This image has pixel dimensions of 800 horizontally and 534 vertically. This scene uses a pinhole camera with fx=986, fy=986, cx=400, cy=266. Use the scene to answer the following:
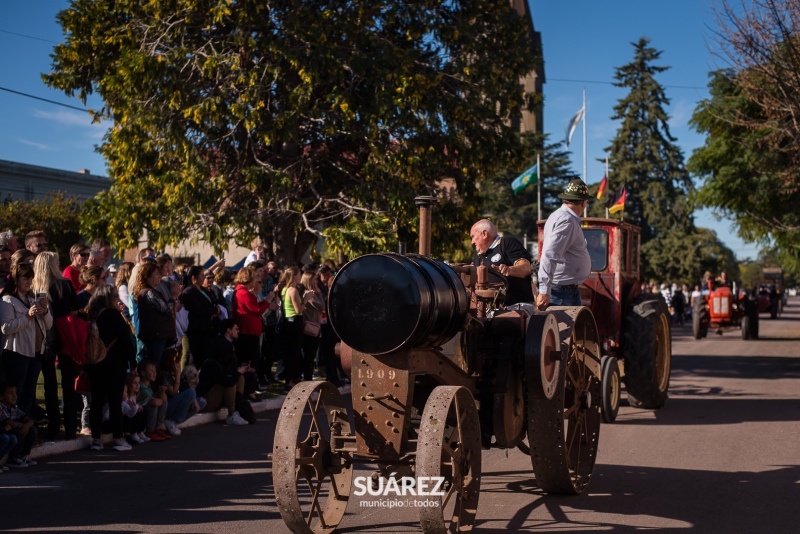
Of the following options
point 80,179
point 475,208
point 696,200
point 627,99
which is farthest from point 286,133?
point 627,99

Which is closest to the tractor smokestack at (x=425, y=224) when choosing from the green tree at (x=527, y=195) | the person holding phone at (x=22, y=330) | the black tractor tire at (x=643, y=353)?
the person holding phone at (x=22, y=330)

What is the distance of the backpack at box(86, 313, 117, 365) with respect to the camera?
9762 millimetres

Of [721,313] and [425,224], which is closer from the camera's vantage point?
[425,224]

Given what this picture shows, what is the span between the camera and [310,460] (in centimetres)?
564

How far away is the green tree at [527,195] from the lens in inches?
2329

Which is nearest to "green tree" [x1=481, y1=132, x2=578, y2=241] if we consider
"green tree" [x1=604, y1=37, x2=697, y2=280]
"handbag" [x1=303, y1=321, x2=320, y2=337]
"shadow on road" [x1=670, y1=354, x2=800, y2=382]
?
"green tree" [x1=604, y1=37, x2=697, y2=280]

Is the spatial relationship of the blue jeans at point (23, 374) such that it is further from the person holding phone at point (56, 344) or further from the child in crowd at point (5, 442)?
the child in crowd at point (5, 442)

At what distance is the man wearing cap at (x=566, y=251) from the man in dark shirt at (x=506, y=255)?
0.20m

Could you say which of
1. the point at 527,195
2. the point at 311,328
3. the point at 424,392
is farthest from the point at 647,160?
the point at 424,392

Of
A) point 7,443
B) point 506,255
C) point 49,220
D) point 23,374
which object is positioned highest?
point 49,220

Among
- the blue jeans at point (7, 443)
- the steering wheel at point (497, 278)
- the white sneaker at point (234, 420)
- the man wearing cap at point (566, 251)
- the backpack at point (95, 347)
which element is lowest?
the white sneaker at point (234, 420)

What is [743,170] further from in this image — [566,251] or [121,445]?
[121,445]

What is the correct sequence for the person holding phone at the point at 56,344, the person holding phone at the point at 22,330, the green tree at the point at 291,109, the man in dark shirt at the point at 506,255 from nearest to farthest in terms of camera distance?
the man in dark shirt at the point at 506,255 < the person holding phone at the point at 22,330 < the person holding phone at the point at 56,344 < the green tree at the point at 291,109

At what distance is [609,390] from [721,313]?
22.0m
